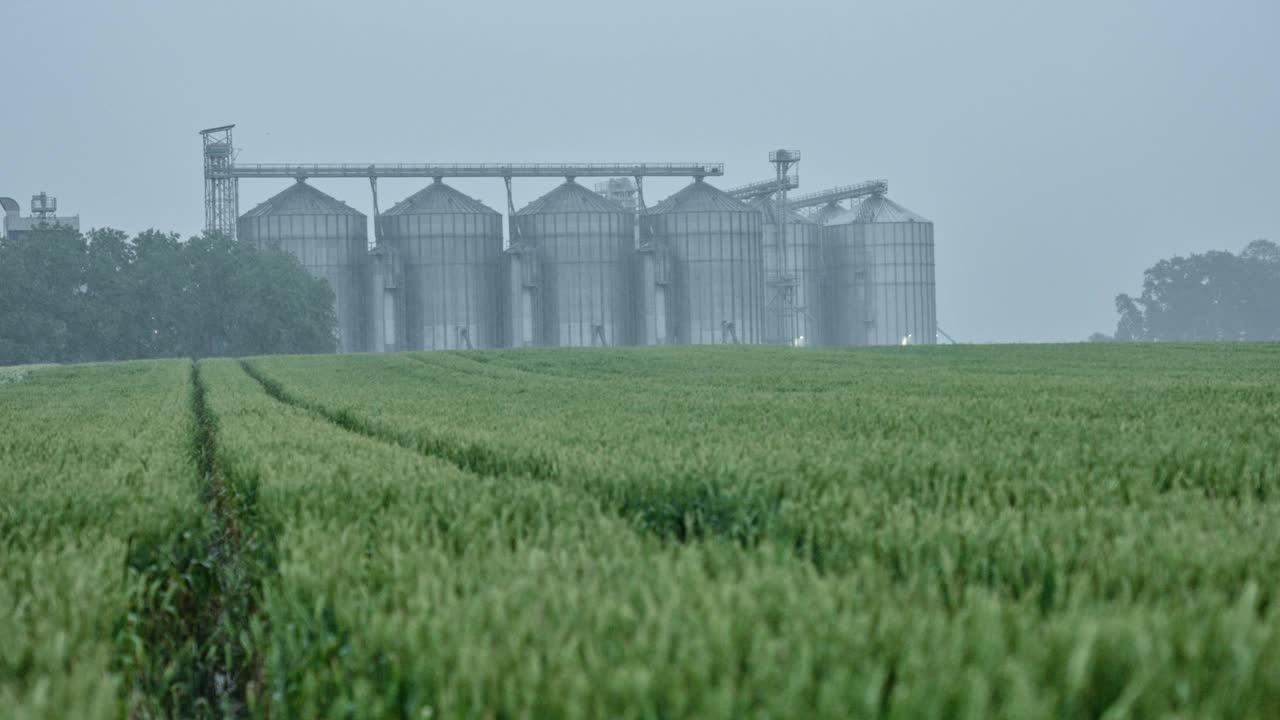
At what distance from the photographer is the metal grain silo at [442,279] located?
69938 millimetres

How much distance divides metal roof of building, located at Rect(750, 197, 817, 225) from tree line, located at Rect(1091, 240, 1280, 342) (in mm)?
65136

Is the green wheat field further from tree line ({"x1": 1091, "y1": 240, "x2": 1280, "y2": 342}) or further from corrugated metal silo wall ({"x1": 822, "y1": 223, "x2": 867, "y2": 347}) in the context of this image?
tree line ({"x1": 1091, "y1": 240, "x2": 1280, "y2": 342})

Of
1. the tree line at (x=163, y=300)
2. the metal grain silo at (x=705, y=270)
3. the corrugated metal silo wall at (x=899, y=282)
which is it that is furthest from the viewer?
the corrugated metal silo wall at (x=899, y=282)

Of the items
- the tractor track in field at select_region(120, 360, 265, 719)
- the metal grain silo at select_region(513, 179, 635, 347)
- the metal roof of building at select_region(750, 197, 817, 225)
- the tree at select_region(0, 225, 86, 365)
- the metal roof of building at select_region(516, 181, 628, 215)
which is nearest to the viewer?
the tractor track in field at select_region(120, 360, 265, 719)

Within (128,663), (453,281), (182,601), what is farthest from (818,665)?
(453,281)

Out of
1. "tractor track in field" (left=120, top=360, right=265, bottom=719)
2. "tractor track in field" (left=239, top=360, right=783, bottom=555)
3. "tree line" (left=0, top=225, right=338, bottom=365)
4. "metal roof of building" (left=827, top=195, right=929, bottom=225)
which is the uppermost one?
"metal roof of building" (left=827, top=195, right=929, bottom=225)

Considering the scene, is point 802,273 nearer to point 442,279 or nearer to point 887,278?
point 887,278

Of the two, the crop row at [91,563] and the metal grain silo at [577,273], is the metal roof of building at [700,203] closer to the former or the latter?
the metal grain silo at [577,273]

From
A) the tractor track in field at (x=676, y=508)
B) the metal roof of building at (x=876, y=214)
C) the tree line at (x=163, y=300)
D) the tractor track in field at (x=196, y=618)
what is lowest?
the tractor track in field at (x=196, y=618)

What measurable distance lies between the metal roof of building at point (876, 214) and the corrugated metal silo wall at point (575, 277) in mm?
16040

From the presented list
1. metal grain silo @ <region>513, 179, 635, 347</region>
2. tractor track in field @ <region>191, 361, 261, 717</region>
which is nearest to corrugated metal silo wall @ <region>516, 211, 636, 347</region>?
metal grain silo @ <region>513, 179, 635, 347</region>

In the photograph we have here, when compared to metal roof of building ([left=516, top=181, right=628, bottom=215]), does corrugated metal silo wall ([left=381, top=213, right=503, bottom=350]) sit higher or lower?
lower

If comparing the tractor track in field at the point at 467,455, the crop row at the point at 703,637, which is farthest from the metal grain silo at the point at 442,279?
the crop row at the point at 703,637

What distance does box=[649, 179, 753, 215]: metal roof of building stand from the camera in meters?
72.2
